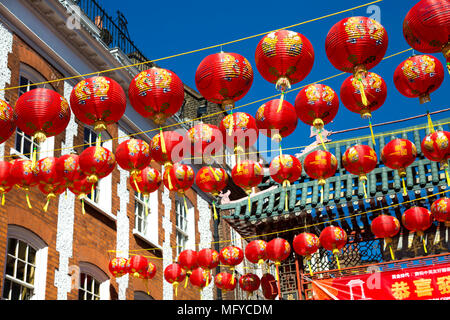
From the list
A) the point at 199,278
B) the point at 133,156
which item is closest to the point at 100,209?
the point at 199,278

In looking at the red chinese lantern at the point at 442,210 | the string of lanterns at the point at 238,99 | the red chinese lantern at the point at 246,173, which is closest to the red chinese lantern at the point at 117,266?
the string of lanterns at the point at 238,99

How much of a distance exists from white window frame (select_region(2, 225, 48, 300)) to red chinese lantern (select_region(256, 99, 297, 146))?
20.2 ft

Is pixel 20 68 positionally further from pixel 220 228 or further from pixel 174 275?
pixel 220 228

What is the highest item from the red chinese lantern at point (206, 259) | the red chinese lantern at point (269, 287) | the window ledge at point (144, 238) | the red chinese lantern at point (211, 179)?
the window ledge at point (144, 238)

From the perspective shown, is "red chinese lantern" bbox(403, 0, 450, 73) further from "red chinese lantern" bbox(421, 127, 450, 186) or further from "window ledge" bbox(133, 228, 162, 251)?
"window ledge" bbox(133, 228, 162, 251)

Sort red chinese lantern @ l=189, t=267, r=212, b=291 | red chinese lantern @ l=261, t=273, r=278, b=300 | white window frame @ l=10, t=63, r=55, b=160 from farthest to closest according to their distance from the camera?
red chinese lantern @ l=189, t=267, r=212, b=291
red chinese lantern @ l=261, t=273, r=278, b=300
white window frame @ l=10, t=63, r=55, b=160

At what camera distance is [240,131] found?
8812mm

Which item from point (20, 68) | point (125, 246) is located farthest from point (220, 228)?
point (20, 68)

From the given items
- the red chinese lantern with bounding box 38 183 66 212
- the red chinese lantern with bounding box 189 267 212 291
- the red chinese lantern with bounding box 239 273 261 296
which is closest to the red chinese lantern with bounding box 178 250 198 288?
the red chinese lantern with bounding box 189 267 212 291

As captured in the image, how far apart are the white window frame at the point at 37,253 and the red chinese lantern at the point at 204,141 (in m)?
4.78

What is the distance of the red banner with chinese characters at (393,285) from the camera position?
44.1ft

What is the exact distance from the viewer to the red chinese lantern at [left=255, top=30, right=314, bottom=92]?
7.14m

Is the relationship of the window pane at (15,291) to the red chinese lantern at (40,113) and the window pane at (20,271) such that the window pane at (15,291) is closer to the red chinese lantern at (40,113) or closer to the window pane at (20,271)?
the window pane at (20,271)

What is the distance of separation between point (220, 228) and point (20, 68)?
462 inches
